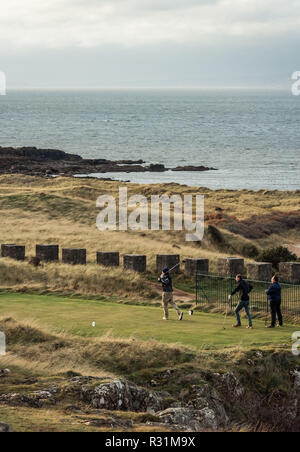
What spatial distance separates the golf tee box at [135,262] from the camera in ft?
111

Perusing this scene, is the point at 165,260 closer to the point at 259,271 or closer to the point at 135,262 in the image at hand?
the point at 135,262

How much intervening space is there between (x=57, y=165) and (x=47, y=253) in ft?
260

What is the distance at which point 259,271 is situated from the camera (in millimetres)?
32188

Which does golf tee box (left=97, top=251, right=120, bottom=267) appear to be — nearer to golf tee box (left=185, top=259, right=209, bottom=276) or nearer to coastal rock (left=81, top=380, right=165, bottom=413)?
golf tee box (left=185, top=259, right=209, bottom=276)

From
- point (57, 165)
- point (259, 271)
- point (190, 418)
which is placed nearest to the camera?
point (190, 418)

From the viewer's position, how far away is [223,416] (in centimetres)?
1803

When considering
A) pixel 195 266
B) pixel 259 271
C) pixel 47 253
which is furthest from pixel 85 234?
pixel 259 271

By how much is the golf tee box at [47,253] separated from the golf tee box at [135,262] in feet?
13.4

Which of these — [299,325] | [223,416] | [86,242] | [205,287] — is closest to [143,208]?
[86,242]

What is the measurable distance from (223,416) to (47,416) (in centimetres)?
473

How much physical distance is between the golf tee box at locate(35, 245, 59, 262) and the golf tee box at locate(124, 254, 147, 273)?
4.07 metres

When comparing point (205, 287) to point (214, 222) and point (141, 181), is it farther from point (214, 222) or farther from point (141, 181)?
point (141, 181)

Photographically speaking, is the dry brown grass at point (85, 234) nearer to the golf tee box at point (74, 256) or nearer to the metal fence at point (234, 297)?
the golf tee box at point (74, 256)

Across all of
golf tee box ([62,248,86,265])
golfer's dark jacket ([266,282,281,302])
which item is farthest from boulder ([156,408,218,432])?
golf tee box ([62,248,86,265])
